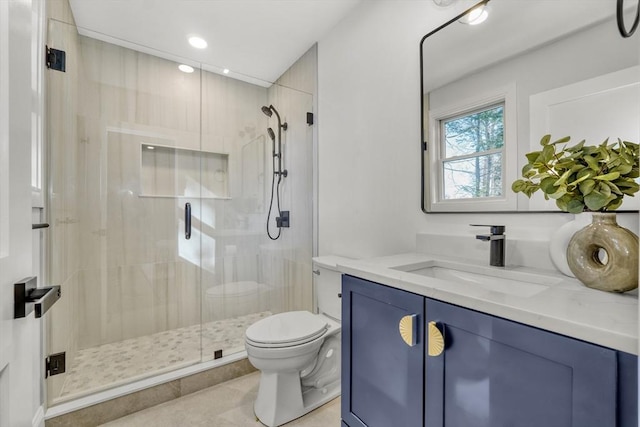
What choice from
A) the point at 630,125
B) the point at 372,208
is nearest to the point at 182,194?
the point at 372,208

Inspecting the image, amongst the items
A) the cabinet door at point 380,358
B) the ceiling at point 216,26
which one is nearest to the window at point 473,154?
the cabinet door at point 380,358

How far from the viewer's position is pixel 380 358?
93cm

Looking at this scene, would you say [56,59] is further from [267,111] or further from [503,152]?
[503,152]

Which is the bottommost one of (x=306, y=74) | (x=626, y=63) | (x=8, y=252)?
(x=8, y=252)

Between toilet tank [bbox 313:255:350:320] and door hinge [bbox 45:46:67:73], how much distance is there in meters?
1.88

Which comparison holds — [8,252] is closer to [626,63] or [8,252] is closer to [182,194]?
[626,63]

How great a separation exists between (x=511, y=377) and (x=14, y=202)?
1055mm

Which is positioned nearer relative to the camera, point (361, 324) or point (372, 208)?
point (361, 324)

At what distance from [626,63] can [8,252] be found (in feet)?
5.27

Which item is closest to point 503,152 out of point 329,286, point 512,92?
point 512,92

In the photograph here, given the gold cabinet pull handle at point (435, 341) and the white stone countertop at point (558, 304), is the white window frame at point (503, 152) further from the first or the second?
the gold cabinet pull handle at point (435, 341)

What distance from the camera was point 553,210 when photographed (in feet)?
3.26

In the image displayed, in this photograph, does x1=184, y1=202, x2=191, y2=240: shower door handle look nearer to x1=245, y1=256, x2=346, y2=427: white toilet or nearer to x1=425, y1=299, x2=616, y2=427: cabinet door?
x1=245, y1=256, x2=346, y2=427: white toilet

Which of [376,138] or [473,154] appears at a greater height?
[376,138]
